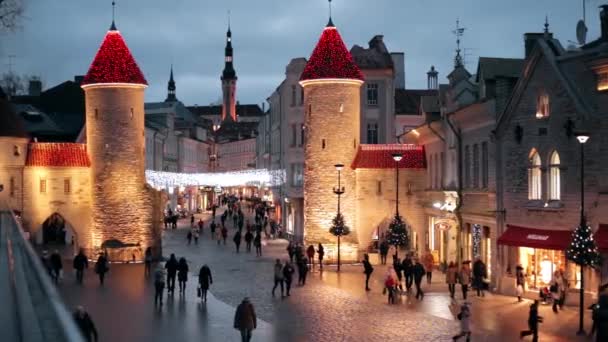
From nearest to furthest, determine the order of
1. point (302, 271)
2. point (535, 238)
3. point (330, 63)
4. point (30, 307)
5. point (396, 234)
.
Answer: point (30, 307)
point (535, 238)
point (302, 271)
point (396, 234)
point (330, 63)

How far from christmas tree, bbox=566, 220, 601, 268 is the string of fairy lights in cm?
3793

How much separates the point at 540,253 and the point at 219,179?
35.8m

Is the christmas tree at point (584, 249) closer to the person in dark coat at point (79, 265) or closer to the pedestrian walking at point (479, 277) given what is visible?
the pedestrian walking at point (479, 277)

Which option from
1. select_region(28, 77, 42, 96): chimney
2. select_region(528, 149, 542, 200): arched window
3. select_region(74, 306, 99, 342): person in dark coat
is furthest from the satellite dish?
select_region(28, 77, 42, 96): chimney

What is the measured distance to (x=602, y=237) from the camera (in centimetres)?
2367

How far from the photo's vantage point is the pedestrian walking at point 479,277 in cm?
2917

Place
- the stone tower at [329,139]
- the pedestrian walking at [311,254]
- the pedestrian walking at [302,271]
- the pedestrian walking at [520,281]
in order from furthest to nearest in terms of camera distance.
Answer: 1. the stone tower at [329,139]
2. the pedestrian walking at [311,254]
3. the pedestrian walking at [302,271]
4. the pedestrian walking at [520,281]

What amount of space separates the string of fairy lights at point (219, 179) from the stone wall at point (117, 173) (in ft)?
48.7

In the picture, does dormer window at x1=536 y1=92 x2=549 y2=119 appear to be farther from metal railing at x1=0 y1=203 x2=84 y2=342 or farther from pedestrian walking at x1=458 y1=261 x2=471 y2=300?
metal railing at x1=0 y1=203 x2=84 y2=342

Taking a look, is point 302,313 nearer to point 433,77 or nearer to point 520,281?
point 520,281

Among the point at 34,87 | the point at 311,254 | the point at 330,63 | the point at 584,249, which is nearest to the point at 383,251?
the point at 311,254

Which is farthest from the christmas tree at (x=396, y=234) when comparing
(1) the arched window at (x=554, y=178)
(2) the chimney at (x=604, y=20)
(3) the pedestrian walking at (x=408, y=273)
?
(2) the chimney at (x=604, y=20)

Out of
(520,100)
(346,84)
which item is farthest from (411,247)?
(520,100)

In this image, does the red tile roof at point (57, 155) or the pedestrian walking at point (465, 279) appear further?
the red tile roof at point (57, 155)
